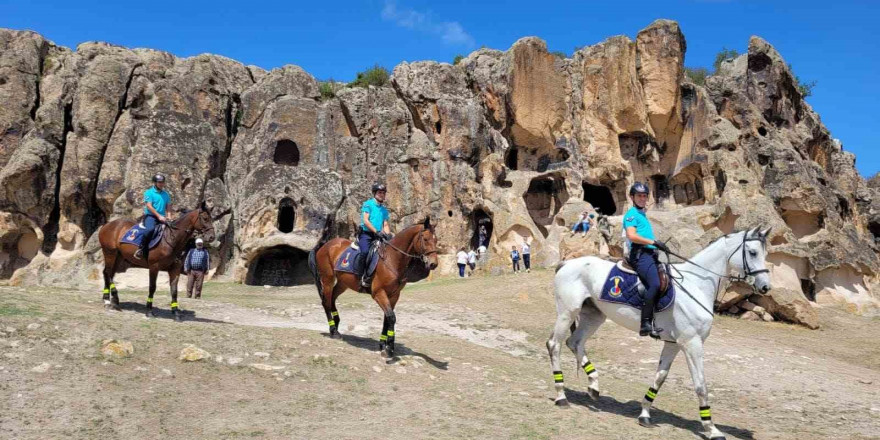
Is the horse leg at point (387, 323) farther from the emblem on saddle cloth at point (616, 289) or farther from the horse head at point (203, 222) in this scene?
the horse head at point (203, 222)

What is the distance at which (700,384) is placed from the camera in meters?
6.43

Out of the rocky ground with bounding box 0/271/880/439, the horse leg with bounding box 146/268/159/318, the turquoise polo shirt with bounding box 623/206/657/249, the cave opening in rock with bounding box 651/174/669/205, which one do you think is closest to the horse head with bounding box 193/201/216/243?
the horse leg with bounding box 146/268/159/318

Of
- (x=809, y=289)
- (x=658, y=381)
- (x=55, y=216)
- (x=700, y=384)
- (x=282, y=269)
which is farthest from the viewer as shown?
(x=282, y=269)

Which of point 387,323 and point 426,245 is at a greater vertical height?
point 426,245

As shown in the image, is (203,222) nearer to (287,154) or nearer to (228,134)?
(287,154)

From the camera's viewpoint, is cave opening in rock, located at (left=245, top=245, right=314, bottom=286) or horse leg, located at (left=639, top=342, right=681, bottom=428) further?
cave opening in rock, located at (left=245, top=245, right=314, bottom=286)

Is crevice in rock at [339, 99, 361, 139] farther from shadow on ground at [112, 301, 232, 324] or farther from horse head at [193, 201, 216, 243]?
horse head at [193, 201, 216, 243]

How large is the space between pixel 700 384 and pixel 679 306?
853 millimetres

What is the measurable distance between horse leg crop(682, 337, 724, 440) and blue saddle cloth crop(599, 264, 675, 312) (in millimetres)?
500

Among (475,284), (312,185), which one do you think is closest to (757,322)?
(475,284)

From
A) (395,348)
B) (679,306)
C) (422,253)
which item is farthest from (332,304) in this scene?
(679,306)

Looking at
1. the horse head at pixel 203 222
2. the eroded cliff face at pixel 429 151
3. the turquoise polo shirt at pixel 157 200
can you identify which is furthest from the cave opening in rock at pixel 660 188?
the turquoise polo shirt at pixel 157 200

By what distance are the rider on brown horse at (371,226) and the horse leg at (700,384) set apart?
426cm

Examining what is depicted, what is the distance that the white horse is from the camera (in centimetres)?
659
